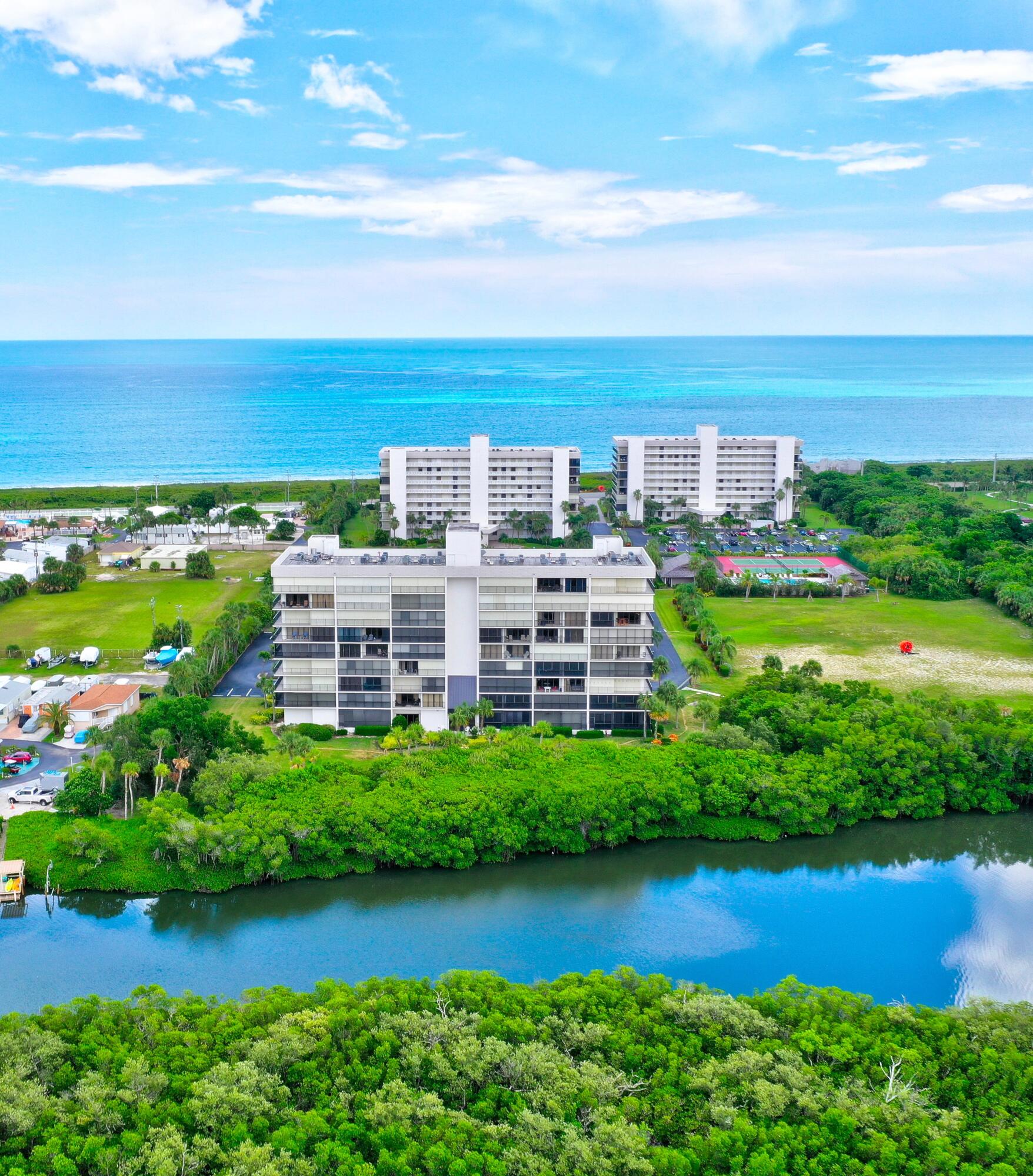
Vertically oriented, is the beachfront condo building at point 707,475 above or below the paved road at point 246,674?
above

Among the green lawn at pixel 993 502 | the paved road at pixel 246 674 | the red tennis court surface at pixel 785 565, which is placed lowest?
the paved road at pixel 246 674

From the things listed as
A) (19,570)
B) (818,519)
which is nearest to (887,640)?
(818,519)

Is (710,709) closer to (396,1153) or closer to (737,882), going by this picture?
(737,882)

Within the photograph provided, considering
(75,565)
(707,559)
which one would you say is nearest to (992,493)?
(707,559)

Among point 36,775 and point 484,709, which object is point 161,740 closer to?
point 36,775

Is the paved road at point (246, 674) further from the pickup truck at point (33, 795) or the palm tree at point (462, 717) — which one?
the palm tree at point (462, 717)

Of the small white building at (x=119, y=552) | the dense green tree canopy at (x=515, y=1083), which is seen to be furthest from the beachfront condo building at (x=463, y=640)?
the small white building at (x=119, y=552)

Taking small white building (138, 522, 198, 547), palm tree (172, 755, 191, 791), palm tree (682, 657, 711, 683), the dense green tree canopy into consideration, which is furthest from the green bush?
small white building (138, 522, 198, 547)

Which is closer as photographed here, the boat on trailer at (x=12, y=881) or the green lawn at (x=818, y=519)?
the boat on trailer at (x=12, y=881)
